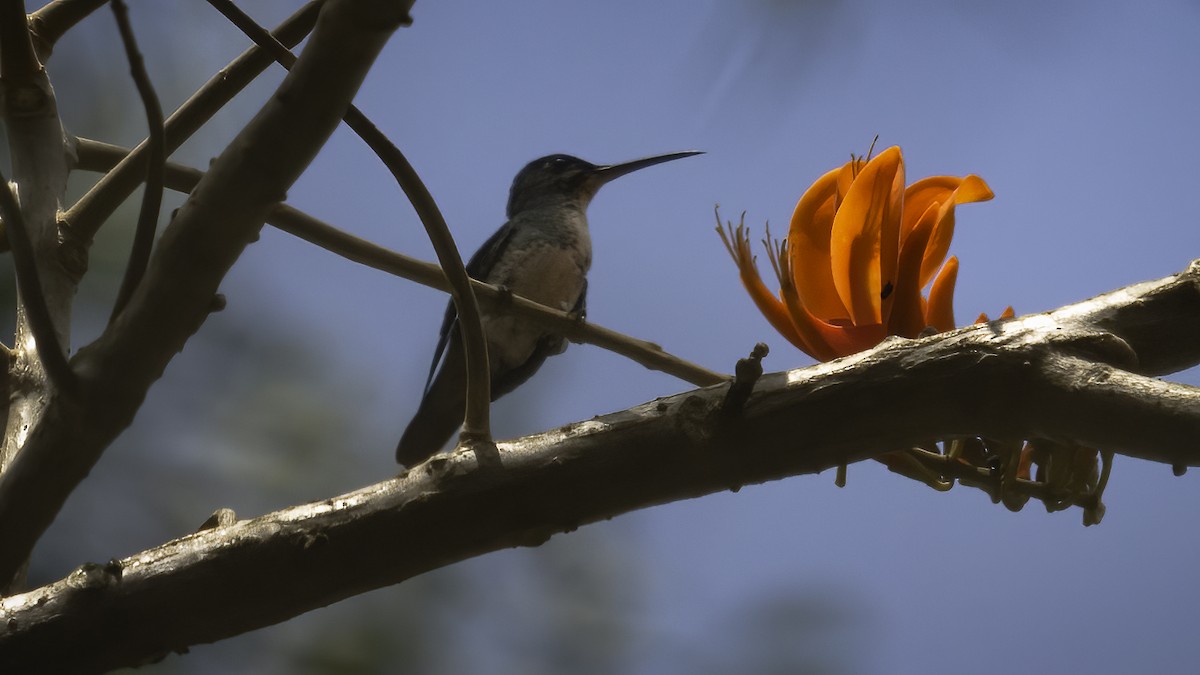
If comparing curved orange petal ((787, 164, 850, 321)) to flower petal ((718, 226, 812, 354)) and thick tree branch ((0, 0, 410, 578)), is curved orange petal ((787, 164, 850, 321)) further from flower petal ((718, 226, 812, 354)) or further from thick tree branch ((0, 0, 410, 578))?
thick tree branch ((0, 0, 410, 578))

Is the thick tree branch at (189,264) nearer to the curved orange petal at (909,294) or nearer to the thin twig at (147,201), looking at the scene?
the thin twig at (147,201)

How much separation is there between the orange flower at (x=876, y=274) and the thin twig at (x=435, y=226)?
27cm

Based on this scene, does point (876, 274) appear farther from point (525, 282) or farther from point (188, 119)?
point (525, 282)

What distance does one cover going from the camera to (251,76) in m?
1.00

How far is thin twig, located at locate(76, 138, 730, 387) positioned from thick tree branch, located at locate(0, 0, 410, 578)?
0.35m

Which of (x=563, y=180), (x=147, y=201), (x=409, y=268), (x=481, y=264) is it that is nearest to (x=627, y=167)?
(x=563, y=180)

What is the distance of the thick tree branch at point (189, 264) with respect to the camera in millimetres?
625

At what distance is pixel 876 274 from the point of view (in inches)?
33.0

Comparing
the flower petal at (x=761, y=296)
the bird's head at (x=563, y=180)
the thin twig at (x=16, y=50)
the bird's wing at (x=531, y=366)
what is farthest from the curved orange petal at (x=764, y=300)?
the bird's head at (x=563, y=180)

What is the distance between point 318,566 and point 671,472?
27cm

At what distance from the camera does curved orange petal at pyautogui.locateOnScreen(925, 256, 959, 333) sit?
0.83 m

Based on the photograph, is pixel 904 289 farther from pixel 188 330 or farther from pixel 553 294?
pixel 553 294

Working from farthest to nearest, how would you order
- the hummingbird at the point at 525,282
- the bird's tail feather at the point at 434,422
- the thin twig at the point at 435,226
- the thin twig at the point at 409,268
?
the hummingbird at the point at 525,282 < the bird's tail feather at the point at 434,422 < the thin twig at the point at 409,268 < the thin twig at the point at 435,226

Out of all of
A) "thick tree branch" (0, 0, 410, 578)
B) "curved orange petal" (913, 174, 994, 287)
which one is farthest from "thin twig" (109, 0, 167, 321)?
"curved orange petal" (913, 174, 994, 287)
